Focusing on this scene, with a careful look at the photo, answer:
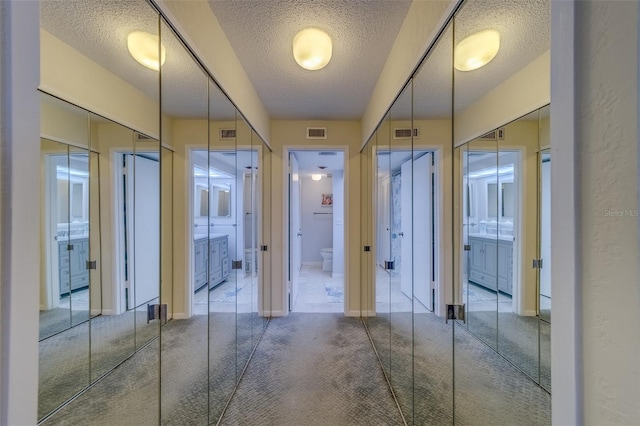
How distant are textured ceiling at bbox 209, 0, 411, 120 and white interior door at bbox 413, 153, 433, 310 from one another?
3.25ft

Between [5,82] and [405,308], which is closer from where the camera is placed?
[5,82]

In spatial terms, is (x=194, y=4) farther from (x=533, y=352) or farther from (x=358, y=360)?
(x=358, y=360)

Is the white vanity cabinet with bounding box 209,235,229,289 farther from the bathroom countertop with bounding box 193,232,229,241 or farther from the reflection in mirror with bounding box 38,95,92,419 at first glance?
the reflection in mirror with bounding box 38,95,92,419

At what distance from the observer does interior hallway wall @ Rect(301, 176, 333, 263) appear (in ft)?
22.4

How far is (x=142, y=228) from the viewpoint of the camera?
1105 millimetres

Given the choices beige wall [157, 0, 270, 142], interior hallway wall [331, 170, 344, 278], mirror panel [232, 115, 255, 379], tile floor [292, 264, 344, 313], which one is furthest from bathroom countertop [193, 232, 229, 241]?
interior hallway wall [331, 170, 344, 278]

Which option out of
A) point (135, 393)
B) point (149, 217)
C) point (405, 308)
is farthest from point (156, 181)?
point (405, 308)

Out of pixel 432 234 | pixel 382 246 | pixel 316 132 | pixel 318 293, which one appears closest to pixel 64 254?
pixel 432 234

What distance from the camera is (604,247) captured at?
0.47 meters

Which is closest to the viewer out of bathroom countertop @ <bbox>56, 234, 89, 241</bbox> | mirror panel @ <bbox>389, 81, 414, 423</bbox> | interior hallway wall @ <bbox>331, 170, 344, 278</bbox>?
bathroom countertop @ <bbox>56, 234, 89, 241</bbox>

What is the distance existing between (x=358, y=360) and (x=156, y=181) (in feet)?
7.32

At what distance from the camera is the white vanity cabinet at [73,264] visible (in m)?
0.76

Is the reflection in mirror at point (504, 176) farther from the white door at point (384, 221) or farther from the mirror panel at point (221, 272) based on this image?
the mirror panel at point (221, 272)

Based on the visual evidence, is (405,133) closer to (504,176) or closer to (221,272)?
(504,176)
